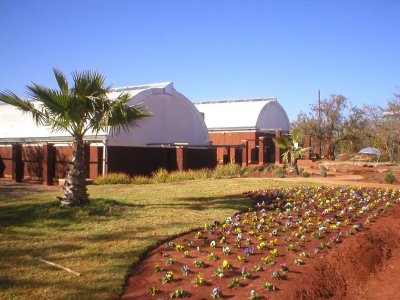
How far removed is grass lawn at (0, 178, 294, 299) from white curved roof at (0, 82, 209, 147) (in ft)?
33.7

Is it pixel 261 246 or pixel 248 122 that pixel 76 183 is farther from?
pixel 248 122

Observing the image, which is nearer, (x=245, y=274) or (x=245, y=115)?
(x=245, y=274)

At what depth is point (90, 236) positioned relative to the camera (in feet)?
25.5

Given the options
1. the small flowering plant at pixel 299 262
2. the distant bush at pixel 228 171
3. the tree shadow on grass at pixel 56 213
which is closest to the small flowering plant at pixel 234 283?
the small flowering plant at pixel 299 262

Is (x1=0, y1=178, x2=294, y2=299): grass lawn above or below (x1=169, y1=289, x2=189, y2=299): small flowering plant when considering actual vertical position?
above

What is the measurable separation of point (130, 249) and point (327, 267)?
307 centimetres

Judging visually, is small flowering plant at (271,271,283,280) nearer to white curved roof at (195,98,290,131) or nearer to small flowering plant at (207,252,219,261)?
small flowering plant at (207,252,219,261)

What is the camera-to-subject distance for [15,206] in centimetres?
1107

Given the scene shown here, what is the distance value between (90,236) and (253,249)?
290 cm

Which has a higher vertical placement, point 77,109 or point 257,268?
point 77,109

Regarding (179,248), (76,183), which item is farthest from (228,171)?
(179,248)

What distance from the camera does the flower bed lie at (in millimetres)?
5602

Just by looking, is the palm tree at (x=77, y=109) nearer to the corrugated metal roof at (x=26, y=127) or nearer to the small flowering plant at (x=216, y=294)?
the small flowering plant at (x=216, y=294)

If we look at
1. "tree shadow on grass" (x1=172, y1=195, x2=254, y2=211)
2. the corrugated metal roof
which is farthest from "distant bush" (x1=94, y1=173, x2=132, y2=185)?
"tree shadow on grass" (x1=172, y1=195, x2=254, y2=211)
